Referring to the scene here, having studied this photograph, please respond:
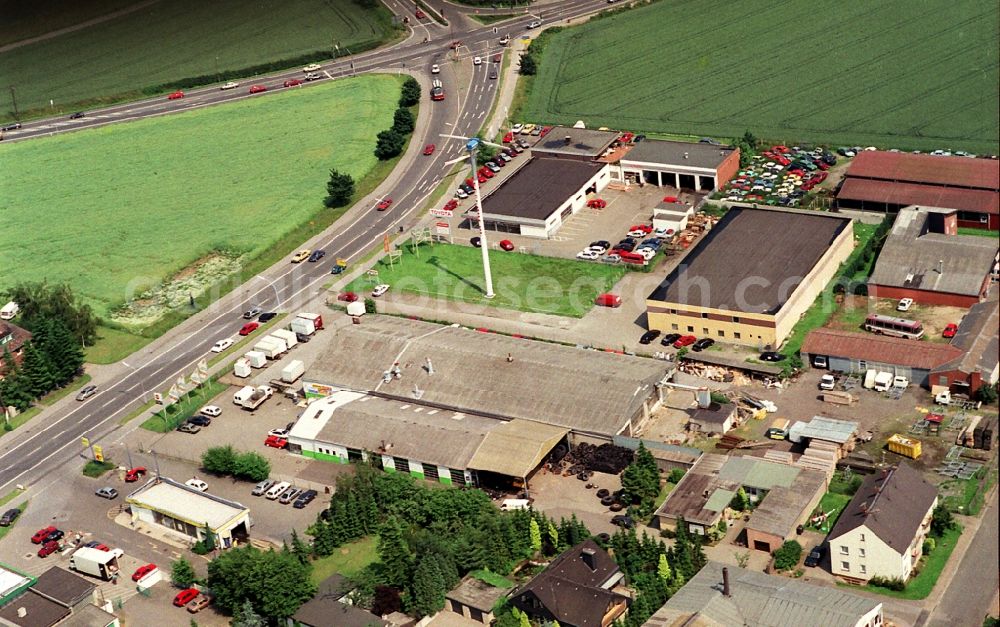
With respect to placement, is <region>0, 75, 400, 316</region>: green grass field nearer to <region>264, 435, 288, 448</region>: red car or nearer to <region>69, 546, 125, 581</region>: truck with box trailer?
<region>264, 435, 288, 448</region>: red car

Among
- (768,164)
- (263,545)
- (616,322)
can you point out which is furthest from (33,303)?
(768,164)

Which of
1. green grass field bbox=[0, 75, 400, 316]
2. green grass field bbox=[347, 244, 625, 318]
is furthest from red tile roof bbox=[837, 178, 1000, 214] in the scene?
green grass field bbox=[0, 75, 400, 316]

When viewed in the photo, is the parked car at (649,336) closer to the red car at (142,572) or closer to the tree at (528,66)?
the red car at (142,572)

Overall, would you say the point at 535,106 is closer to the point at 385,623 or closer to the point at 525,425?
the point at 525,425

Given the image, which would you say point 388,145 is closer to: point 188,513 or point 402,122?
point 402,122

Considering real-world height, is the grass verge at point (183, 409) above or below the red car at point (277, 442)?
above

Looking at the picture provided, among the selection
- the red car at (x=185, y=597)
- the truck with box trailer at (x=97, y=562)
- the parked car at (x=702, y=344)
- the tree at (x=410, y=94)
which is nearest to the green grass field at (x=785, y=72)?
the tree at (x=410, y=94)

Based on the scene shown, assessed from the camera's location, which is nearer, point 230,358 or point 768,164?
point 230,358
